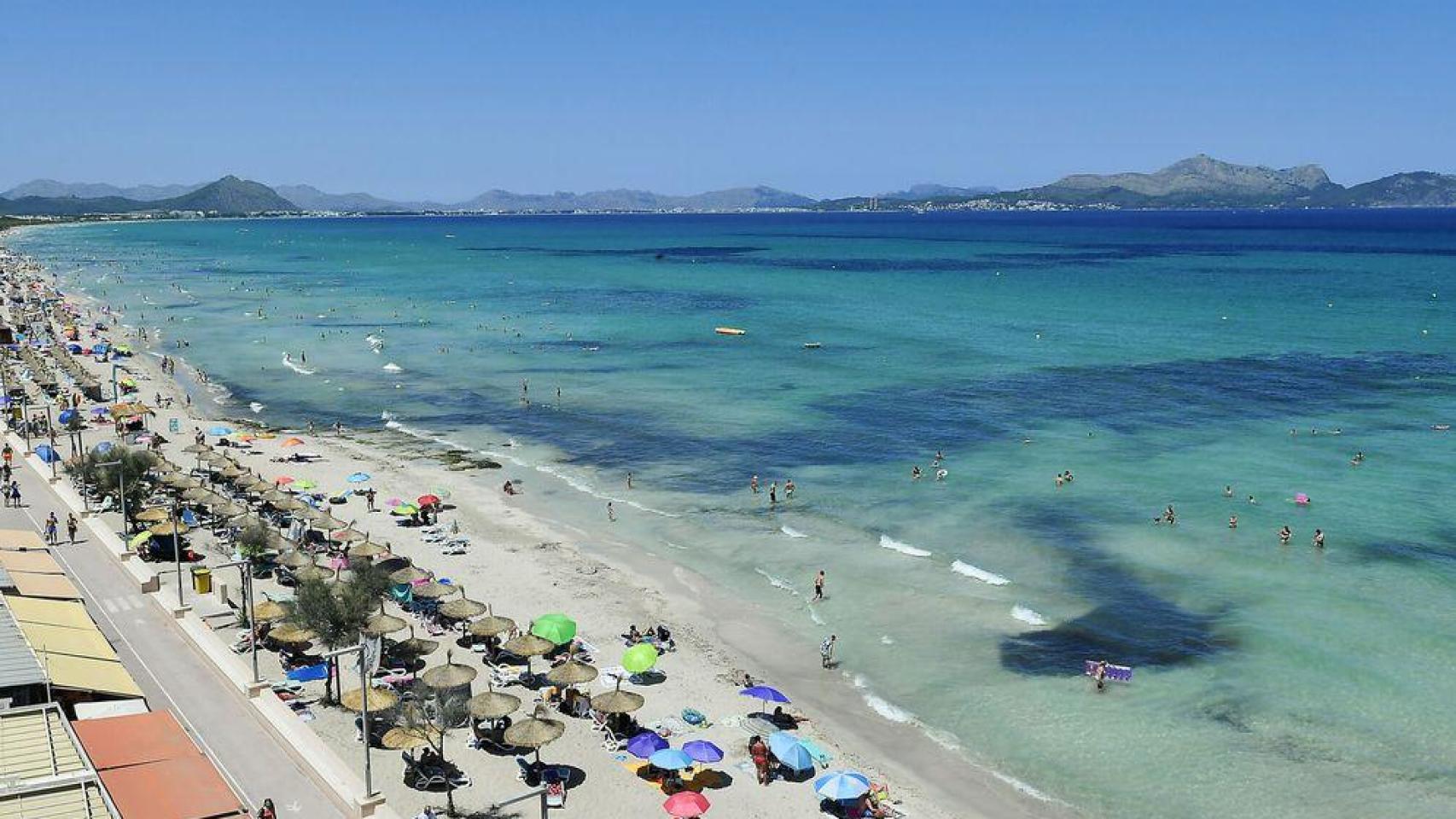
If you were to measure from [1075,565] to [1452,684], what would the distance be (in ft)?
38.0

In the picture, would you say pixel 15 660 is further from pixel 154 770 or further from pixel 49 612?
pixel 154 770

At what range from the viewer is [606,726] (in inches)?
1043

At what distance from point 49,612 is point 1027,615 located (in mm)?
26852

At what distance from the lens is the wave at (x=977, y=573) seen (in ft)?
119

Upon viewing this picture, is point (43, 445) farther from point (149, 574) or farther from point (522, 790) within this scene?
point (522, 790)

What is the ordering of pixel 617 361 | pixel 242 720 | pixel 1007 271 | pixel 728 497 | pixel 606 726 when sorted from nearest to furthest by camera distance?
pixel 242 720 < pixel 606 726 < pixel 728 497 < pixel 617 361 < pixel 1007 271

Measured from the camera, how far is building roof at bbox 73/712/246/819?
18.3 m

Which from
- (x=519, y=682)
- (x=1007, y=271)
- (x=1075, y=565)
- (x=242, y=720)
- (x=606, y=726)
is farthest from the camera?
(x=1007, y=271)

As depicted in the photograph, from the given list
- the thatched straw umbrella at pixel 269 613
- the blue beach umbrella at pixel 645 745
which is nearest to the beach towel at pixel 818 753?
the blue beach umbrella at pixel 645 745

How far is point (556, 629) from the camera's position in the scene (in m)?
29.4

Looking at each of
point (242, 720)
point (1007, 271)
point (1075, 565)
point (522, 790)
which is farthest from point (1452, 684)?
point (1007, 271)

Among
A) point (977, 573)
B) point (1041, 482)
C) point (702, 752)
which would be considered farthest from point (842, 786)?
point (1041, 482)

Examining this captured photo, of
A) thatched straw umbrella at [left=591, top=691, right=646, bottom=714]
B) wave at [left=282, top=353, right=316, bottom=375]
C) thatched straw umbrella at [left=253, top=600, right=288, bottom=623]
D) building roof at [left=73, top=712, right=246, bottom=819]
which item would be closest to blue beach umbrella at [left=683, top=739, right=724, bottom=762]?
thatched straw umbrella at [left=591, top=691, right=646, bottom=714]

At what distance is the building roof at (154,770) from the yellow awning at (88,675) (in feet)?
4.53
